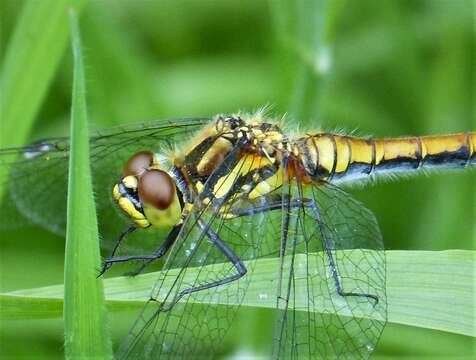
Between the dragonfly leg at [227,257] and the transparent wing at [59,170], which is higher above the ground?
the transparent wing at [59,170]

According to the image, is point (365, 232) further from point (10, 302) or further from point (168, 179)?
point (10, 302)

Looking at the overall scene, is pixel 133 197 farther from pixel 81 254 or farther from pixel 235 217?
pixel 81 254

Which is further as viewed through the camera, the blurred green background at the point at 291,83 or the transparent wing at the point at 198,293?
the blurred green background at the point at 291,83

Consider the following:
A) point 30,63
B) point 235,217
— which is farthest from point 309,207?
point 30,63

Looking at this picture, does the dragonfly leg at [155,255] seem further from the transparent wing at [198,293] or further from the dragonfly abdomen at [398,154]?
the dragonfly abdomen at [398,154]

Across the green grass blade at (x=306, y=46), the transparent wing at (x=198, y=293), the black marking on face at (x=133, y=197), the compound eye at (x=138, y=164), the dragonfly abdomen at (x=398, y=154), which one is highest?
the green grass blade at (x=306, y=46)

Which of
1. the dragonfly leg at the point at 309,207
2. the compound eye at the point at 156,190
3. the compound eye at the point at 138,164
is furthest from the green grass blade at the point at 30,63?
the dragonfly leg at the point at 309,207

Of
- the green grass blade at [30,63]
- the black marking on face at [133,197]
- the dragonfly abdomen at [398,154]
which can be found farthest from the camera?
the dragonfly abdomen at [398,154]
